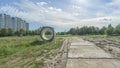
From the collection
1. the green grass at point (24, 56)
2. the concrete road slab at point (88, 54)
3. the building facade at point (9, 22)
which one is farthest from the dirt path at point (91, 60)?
the building facade at point (9, 22)

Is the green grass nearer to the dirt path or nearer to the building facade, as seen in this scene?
the dirt path

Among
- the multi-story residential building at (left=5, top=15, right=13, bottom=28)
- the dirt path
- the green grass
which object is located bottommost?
the green grass

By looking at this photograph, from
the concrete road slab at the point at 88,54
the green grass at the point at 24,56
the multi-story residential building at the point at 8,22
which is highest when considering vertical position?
the multi-story residential building at the point at 8,22

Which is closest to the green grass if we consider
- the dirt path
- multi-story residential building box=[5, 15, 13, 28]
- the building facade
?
the dirt path

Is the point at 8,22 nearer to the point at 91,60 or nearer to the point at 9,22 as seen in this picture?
the point at 9,22

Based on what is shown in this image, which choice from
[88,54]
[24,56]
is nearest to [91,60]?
[88,54]

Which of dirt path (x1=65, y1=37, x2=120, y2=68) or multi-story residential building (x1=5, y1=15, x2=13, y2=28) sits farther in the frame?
multi-story residential building (x1=5, y1=15, x2=13, y2=28)

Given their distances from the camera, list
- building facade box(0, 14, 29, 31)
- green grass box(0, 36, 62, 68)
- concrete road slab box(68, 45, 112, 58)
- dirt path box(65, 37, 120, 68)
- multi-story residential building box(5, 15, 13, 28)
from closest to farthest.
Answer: dirt path box(65, 37, 120, 68) < green grass box(0, 36, 62, 68) < concrete road slab box(68, 45, 112, 58) < building facade box(0, 14, 29, 31) < multi-story residential building box(5, 15, 13, 28)

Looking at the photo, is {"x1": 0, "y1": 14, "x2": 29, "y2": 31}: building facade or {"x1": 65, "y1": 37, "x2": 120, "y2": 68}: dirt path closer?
{"x1": 65, "y1": 37, "x2": 120, "y2": 68}: dirt path

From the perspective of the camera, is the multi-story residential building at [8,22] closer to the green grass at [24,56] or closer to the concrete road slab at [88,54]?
the green grass at [24,56]

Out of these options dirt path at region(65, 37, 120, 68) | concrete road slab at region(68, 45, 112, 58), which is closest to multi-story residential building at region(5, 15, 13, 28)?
concrete road slab at region(68, 45, 112, 58)

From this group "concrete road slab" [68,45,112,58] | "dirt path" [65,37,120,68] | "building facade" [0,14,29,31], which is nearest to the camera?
"dirt path" [65,37,120,68]

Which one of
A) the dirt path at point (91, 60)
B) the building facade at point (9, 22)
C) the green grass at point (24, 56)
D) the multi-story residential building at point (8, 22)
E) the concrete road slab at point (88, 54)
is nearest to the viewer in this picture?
the dirt path at point (91, 60)

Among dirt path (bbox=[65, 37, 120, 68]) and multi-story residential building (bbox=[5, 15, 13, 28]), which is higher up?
multi-story residential building (bbox=[5, 15, 13, 28])
